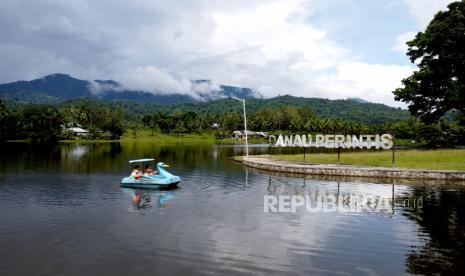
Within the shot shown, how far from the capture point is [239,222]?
24.5 meters

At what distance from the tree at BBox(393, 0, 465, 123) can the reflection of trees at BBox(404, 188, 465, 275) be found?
35461mm

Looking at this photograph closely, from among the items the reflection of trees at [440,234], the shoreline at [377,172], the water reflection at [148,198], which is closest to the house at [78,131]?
the shoreline at [377,172]

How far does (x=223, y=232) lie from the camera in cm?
A: 2220

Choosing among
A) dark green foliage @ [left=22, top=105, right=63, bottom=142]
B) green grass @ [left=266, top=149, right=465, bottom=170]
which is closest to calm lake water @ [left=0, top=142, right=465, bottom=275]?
green grass @ [left=266, top=149, right=465, bottom=170]

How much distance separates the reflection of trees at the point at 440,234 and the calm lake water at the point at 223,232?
50mm

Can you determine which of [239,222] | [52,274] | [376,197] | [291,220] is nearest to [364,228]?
[291,220]

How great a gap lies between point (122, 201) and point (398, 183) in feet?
91.6

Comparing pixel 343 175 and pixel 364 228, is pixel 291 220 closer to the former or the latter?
pixel 364 228

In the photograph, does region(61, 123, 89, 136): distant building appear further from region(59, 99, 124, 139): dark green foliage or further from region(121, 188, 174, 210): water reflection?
region(121, 188, 174, 210): water reflection

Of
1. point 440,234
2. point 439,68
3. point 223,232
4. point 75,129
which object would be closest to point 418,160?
point 439,68

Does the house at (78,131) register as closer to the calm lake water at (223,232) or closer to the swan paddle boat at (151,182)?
the calm lake water at (223,232)

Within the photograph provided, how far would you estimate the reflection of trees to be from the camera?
1702 centimetres

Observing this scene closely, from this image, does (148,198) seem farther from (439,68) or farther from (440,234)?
(439,68)

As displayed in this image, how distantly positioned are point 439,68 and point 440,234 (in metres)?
51.7
